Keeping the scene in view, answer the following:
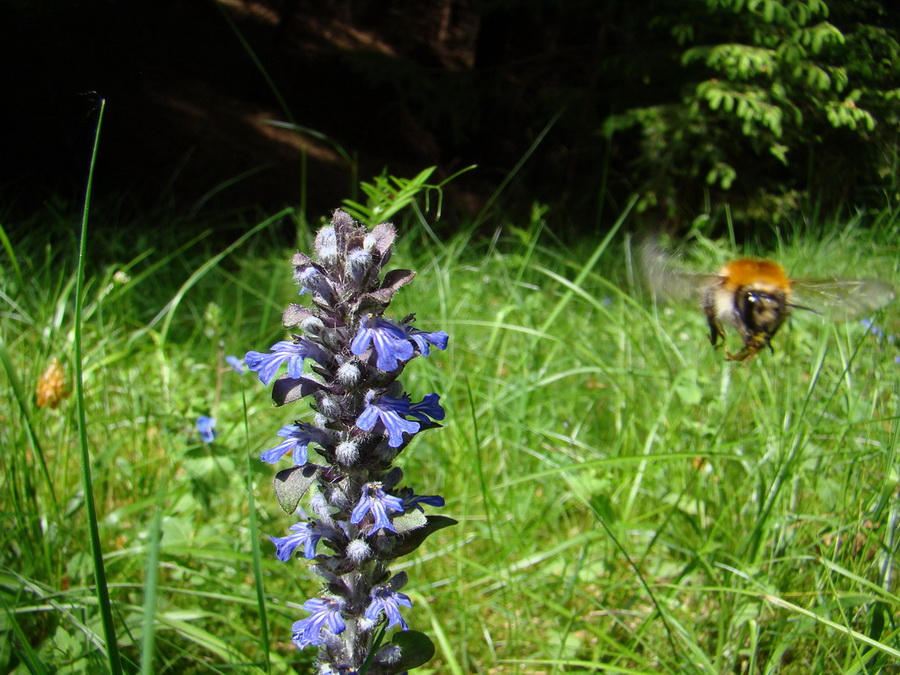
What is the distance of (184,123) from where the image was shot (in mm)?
6055

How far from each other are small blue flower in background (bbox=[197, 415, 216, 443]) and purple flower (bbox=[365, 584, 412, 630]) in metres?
0.98

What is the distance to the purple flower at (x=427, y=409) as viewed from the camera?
39.8 inches

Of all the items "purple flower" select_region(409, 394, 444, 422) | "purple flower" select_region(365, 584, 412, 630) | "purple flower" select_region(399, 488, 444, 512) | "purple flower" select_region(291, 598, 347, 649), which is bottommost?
"purple flower" select_region(291, 598, 347, 649)

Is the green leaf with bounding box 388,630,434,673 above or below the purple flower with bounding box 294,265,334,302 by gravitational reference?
below

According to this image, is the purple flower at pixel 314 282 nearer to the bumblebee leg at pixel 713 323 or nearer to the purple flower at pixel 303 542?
the purple flower at pixel 303 542

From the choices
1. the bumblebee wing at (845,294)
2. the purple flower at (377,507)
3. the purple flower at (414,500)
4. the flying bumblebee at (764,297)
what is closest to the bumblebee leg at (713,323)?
the flying bumblebee at (764,297)

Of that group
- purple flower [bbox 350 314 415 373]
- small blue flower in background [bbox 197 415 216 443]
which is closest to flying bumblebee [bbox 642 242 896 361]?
purple flower [bbox 350 314 415 373]

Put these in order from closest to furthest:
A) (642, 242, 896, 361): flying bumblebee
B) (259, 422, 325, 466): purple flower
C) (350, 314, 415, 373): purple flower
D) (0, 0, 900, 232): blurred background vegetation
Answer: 1. (350, 314, 415, 373): purple flower
2. (259, 422, 325, 466): purple flower
3. (642, 242, 896, 361): flying bumblebee
4. (0, 0, 900, 232): blurred background vegetation

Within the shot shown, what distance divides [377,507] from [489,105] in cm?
636

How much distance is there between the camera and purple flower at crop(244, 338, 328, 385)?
0.96 metres

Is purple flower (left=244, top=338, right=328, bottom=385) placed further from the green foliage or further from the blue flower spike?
the green foliage

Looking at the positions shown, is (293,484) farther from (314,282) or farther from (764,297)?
(764,297)

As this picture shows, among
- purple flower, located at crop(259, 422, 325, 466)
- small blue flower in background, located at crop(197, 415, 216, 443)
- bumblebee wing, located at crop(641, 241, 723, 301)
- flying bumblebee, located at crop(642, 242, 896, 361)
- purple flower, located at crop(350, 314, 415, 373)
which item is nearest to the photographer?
purple flower, located at crop(350, 314, 415, 373)

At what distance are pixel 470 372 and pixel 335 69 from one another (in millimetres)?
5522
